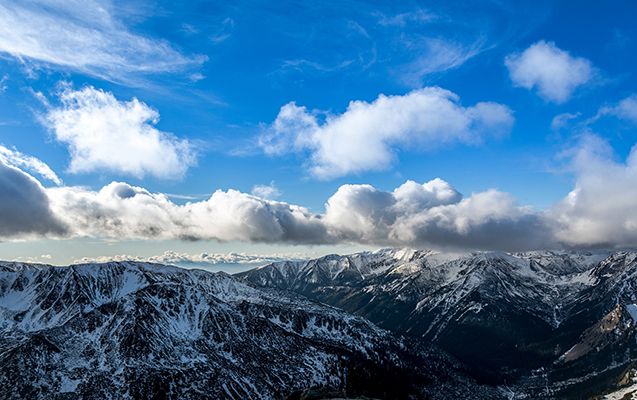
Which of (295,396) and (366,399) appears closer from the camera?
(366,399)

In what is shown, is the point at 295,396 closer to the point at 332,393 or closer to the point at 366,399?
the point at 332,393

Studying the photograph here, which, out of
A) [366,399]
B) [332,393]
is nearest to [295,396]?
[332,393]
